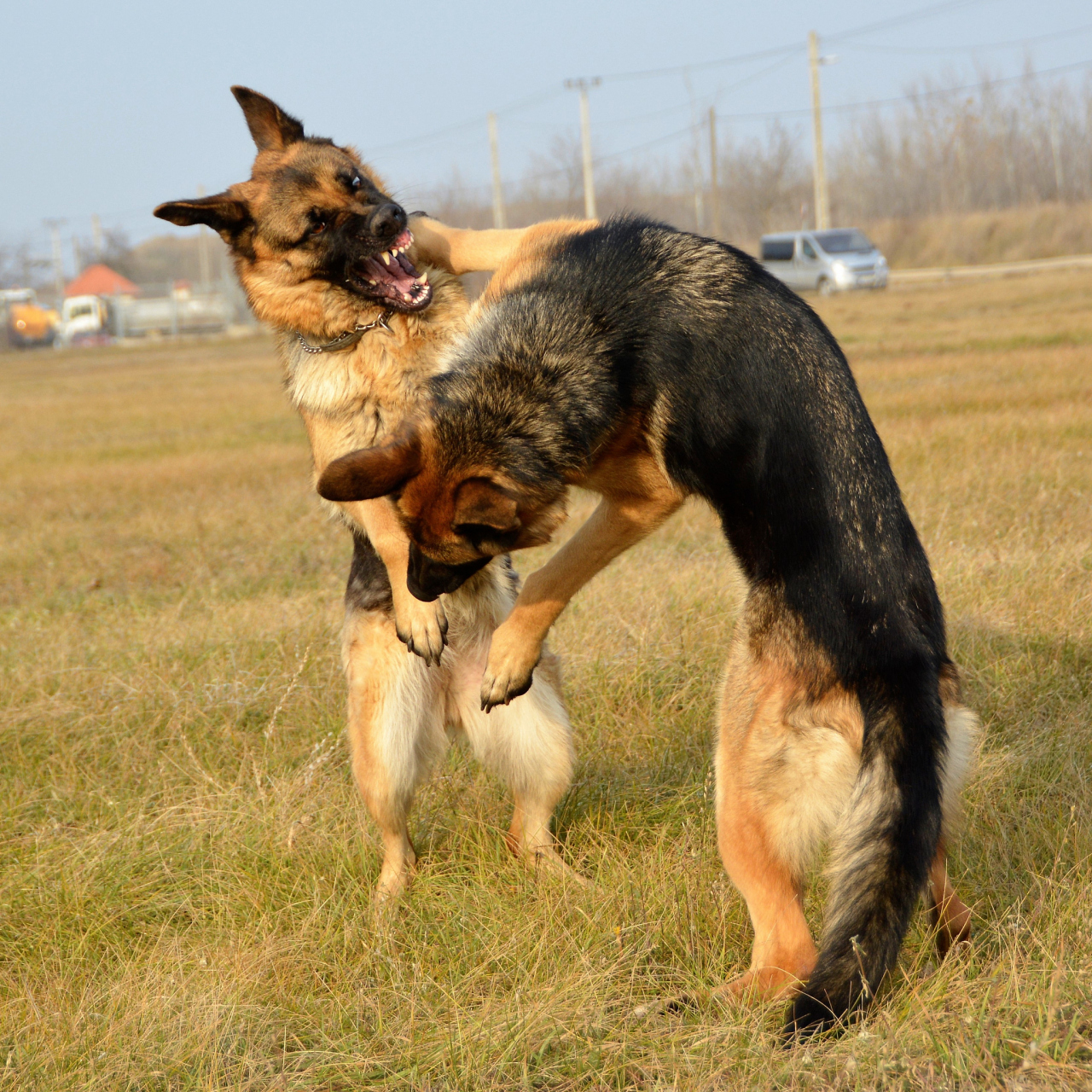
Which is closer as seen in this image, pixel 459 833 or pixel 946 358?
pixel 459 833

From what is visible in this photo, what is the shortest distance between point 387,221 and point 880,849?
105 inches

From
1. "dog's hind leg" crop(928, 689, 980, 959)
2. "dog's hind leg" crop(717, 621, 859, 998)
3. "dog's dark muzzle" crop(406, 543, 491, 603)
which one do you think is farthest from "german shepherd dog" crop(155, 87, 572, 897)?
"dog's hind leg" crop(928, 689, 980, 959)

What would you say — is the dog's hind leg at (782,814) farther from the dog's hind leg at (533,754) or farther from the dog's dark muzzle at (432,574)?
the dog's hind leg at (533,754)

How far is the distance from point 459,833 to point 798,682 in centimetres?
166

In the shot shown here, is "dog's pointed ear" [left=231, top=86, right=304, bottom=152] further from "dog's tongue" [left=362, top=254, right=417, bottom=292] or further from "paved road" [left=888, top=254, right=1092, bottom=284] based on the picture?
"paved road" [left=888, top=254, right=1092, bottom=284]

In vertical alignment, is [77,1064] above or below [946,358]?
above

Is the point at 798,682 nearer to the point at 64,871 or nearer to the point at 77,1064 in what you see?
the point at 77,1064

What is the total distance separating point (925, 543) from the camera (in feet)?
20.6

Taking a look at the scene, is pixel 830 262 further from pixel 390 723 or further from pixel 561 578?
pixel 561 578

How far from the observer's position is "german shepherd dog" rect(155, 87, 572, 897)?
382 centimetres

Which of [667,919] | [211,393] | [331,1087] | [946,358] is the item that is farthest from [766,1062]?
[211,393]

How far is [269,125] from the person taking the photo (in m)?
4.38

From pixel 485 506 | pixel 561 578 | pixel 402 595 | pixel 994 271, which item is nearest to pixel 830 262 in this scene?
pixel 994 271

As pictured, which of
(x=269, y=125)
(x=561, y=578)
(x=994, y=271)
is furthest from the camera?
(x=994, y=271)
